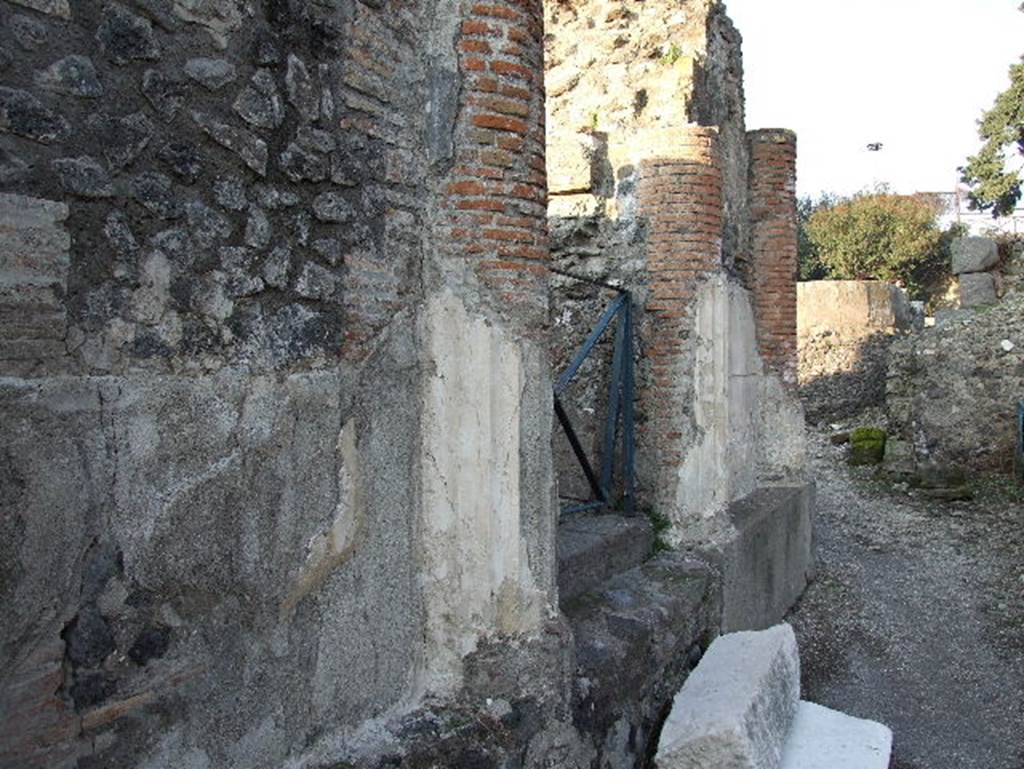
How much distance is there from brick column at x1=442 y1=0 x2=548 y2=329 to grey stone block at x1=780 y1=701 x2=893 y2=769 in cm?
237

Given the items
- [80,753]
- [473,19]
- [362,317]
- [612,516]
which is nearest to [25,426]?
[80,753]

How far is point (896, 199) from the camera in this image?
21141mm

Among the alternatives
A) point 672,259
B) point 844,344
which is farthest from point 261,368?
point 844,344

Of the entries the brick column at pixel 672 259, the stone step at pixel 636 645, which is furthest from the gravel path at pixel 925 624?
the brick column at pixel 672 259

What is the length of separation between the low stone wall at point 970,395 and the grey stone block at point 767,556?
4.16 metres

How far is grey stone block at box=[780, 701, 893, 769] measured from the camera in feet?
12.6

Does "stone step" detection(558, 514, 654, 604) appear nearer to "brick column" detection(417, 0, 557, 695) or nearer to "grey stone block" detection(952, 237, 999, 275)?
"brick column" detection(417, 0, 557, 695)

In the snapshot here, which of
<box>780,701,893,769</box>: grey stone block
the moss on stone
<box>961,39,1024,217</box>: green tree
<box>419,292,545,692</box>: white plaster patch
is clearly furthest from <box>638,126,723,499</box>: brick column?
<box>961,39,1024,217</box>: green tree

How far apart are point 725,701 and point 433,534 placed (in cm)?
175

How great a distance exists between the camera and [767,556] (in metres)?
6.15

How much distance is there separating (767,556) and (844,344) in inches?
399

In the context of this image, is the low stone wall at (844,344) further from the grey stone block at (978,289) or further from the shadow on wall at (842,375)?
the grey stone block at (978,289)

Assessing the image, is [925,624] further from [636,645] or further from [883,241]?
[883,241]

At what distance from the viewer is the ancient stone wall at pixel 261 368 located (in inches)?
77.3
